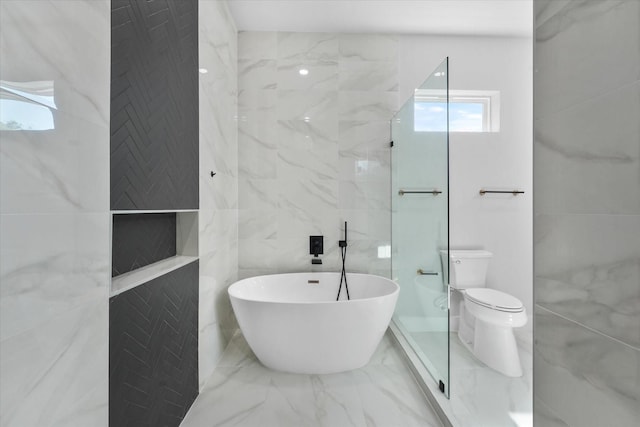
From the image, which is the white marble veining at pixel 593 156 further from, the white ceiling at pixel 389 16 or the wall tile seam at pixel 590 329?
the white ceiling at pixel 389 16

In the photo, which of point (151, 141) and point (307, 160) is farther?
point (307, 160)

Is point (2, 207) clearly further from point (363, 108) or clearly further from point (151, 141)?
point (363, 108)

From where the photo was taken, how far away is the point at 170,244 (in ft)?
5.72

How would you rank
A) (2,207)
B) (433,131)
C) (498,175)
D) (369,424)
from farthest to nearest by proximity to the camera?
1. (498,175)
2. (433,131)
3. (369,424)
4. (2,207)

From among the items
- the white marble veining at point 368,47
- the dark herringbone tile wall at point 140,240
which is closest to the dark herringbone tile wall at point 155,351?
the dark herringbone tile wall at point 140,240

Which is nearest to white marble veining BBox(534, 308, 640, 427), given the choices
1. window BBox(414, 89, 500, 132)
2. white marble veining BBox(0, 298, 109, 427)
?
white marble veining BBox(0, 298, 109, 427)

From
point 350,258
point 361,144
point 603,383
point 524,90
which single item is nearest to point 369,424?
point 603,383

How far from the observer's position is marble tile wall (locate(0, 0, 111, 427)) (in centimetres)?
67

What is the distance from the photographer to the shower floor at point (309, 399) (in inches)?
64.0

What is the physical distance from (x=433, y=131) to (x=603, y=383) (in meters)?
1.58

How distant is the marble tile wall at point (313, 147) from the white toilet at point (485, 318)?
72cm

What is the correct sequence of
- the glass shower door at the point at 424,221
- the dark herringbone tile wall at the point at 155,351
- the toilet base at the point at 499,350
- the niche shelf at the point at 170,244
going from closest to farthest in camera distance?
the dark herringbone tile wall at the point at 155,351 → the niche shelf at the point at 170,244 → the glass shower door at the point at 424,221 → the toilet base at the point at 499,350

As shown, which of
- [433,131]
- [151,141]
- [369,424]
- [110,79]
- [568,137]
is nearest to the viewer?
[568,137]

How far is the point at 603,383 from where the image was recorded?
701 mm
